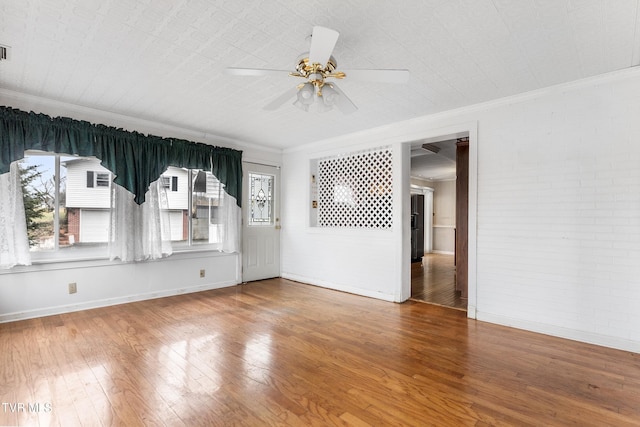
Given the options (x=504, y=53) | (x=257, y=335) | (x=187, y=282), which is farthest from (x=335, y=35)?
(x=187, y=282)

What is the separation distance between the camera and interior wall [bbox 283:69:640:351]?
8.85 feet

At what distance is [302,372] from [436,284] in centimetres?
358

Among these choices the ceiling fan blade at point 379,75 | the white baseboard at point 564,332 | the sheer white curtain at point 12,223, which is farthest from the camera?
the sheer white curtain at point 12,223

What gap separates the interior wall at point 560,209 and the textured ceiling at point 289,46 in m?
0.29

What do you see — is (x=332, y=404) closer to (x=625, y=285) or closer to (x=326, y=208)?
(x=625, y=285)

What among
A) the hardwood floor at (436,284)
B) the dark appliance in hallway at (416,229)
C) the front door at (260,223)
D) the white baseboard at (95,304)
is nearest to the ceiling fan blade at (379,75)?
the hardwood floor at (436,284)

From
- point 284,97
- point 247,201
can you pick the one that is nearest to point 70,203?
point 247,201

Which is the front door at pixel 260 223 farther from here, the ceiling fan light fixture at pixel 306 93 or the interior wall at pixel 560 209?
the ceiling fan light fixture at pixel 306 93

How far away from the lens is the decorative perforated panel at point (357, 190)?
175 inches

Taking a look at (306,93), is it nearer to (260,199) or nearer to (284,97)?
(284,97)

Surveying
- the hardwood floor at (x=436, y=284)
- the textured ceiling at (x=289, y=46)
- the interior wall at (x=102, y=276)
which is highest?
the textured ceiling at (x=289, y=46)

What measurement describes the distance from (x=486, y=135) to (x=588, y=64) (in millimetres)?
1022

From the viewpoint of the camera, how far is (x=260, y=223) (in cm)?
557

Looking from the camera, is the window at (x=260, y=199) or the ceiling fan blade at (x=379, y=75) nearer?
the ceiling fan blade at (x=379, y=75)
